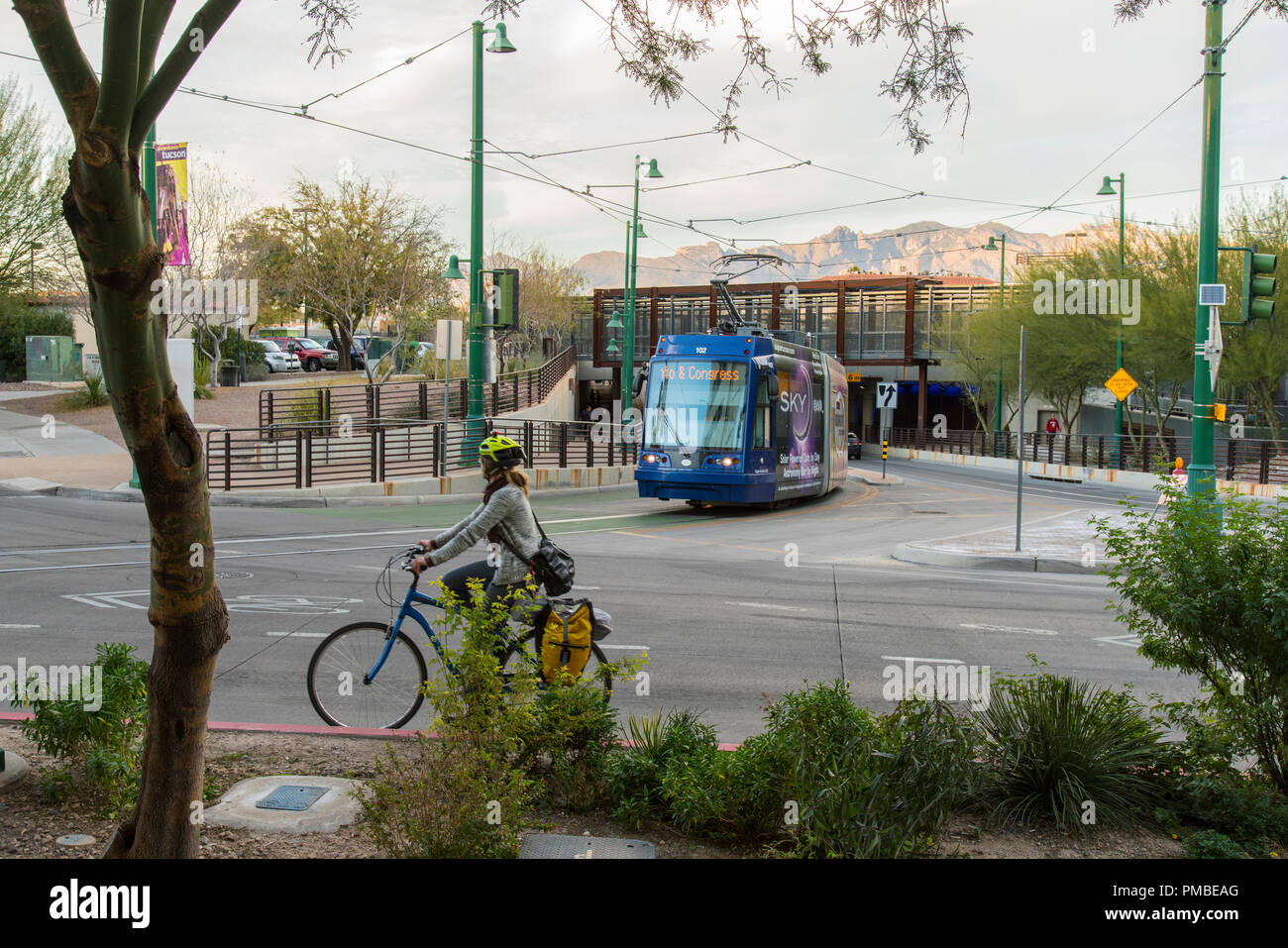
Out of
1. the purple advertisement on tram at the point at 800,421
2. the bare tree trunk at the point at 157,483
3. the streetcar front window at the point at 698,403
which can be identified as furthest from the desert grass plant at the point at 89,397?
the bare tree trunk at the point at 157,483

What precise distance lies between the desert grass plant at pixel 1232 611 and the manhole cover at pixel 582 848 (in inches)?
108

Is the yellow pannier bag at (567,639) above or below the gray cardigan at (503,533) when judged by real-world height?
below

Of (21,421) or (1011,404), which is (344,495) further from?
(1011,404)

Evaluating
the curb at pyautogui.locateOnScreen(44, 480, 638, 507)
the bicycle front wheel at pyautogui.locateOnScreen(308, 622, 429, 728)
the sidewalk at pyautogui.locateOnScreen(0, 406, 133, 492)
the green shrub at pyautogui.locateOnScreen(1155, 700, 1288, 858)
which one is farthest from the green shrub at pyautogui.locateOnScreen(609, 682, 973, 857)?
the sidewalk at pyautogui.locateOnScreen(0, 406, 133, 492)

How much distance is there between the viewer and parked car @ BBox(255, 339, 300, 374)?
53034 millimetres

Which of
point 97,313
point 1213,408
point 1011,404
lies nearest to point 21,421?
point 1213,408

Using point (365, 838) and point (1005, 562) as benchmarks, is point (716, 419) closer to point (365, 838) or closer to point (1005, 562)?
point (1005, 562)

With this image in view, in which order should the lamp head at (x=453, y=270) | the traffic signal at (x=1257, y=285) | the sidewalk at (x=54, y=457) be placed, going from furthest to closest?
the lamp head at (x=453, y=270) → the sidewalk at (x=54, y=457) → the traffic signal at (x=1257, y=285)

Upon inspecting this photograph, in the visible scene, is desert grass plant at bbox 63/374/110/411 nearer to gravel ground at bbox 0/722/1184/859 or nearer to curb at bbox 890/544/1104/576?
curb at bbox 890/544/1104/576

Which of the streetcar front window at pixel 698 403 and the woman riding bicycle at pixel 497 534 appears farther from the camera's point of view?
the streetcar front window at pixel 698 403

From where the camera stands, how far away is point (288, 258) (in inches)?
1775

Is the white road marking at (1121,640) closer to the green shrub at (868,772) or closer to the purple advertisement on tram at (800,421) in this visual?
the green shrub at (868,772)

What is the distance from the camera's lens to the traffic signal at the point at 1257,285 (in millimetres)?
14531

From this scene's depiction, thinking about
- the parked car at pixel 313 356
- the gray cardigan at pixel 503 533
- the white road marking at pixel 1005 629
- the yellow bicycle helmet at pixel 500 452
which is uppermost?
the parked car at pixel 313 356
